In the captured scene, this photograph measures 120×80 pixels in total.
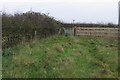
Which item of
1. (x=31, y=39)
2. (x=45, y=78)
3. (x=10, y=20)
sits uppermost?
(x=10, y=20)

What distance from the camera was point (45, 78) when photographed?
699 centimetres

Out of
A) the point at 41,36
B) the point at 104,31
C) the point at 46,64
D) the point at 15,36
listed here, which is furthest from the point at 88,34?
the point at 46,64

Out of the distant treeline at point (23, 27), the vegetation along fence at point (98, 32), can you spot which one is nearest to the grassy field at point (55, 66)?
the distant treeline at point (23, 27)

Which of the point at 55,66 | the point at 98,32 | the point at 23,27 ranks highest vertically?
the point at 23,27

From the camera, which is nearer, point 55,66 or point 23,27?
point 55,66

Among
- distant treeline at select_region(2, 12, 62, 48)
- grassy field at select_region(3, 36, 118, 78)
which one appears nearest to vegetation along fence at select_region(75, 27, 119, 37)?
distant treeline at select_region(2, 12, 62, 48)

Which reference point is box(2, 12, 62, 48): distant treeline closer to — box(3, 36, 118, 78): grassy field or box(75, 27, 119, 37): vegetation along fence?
box(3, 36, 118, 78): grassy field

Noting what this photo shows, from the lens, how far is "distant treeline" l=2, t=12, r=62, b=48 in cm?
1125

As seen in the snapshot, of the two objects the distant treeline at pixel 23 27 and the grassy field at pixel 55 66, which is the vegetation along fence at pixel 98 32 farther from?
the grassy field at pixel 55 66

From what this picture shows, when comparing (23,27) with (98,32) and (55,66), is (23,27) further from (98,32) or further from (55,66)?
(98,32)

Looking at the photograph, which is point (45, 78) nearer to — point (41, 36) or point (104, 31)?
point (41, 36)

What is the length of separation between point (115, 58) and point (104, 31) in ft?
36.6

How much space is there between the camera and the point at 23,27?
41.8 feet

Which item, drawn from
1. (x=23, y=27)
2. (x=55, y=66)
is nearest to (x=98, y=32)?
(x=23, y=27)
